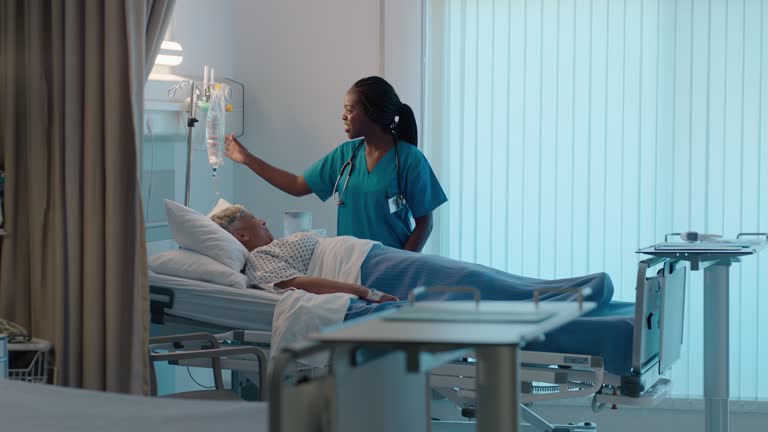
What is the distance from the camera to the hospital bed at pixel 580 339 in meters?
2.99

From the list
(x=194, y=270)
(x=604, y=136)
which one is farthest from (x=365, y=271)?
(x=604, y=136)

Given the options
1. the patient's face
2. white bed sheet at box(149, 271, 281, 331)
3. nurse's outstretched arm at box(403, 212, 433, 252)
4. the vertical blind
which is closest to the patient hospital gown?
the patient's face

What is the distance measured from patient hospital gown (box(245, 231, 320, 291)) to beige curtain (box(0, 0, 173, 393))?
617 mm

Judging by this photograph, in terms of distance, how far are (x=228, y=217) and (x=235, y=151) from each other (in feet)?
2.12

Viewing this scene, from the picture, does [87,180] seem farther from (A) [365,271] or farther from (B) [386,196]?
(B) [386,196]

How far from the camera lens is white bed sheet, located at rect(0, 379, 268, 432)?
238 cm

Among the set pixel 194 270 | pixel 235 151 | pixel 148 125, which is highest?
pixel 148 125

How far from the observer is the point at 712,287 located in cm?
357

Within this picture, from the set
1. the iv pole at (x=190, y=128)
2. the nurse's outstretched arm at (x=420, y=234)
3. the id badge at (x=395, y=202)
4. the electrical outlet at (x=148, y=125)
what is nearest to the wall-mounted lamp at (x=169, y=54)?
the iv pole at (x=190, y=128)

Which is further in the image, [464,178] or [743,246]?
[464,178]

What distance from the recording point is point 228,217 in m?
3.88

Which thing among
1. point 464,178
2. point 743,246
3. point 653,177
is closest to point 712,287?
point 743,246

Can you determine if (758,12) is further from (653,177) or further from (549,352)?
(549,352)

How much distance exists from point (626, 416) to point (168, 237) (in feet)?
7.99
